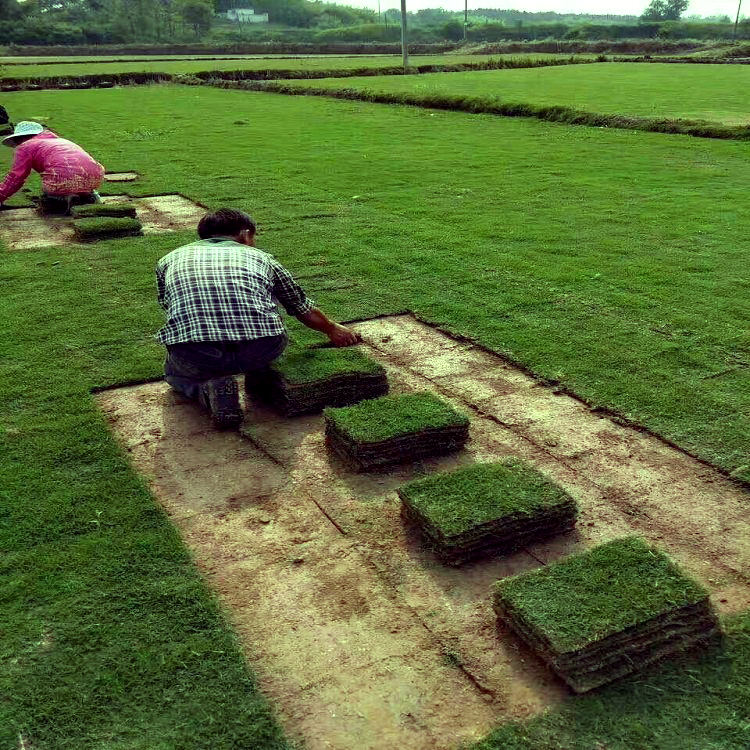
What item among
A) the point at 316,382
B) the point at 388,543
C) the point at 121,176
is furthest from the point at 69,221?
the point at 388,543

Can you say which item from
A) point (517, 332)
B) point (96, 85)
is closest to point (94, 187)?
point (517, 332)

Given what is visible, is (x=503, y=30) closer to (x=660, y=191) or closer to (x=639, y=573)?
(x=660, y=191)

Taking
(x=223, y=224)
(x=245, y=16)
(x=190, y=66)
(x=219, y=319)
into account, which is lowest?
(x=219, y=319)

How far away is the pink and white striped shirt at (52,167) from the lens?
10452mm

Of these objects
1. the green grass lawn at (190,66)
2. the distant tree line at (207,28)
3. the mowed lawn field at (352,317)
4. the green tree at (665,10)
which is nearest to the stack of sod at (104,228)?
the mowed lawn field at (352,317)

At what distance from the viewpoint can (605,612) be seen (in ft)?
9.81

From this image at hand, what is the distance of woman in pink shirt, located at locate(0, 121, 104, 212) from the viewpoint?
10477mm

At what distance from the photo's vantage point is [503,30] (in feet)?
329

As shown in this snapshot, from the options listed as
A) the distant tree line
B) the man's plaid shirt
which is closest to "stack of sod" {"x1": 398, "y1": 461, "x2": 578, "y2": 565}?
the man's plaid shirt

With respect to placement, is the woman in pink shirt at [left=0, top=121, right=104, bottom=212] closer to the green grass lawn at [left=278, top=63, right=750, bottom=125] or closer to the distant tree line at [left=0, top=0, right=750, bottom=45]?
the green grass lawn at [left=278, top=63, right=750, bottom=125]

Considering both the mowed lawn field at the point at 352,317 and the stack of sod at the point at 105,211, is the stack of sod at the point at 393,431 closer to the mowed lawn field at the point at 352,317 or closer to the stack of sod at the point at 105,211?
the mowed lawn field at the point at 352,317

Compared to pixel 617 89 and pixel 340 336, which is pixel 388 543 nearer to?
pixel 340 336

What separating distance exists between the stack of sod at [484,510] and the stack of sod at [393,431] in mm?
510

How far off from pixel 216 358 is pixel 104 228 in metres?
5.44
